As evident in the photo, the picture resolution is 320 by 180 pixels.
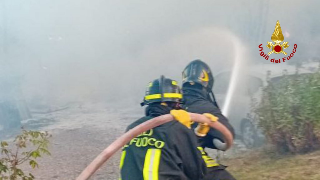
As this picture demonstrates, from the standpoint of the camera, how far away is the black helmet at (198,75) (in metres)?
3.83

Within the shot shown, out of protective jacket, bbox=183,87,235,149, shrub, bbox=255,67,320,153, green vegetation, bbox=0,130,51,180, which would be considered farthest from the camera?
shrub, bbox=255,67,320,153

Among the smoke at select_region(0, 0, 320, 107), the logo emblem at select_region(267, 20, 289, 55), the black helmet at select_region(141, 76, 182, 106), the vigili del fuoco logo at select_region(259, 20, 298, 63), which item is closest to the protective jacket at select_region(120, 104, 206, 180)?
Result: the black helmet at select_region(141, 76, 182, 106)

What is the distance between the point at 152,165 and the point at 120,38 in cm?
686

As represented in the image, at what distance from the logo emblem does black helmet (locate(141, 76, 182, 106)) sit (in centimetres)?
480

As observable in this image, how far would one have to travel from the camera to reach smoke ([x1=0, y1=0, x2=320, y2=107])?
8.24 metres

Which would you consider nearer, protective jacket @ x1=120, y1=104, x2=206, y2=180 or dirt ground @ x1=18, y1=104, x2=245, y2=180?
protective jacket @ x1=120, y1=104, x2=206, y2=180

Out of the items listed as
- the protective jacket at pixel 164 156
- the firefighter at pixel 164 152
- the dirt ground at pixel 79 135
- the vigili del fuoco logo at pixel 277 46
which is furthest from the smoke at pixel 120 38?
the protective jacket at pixel 164 156

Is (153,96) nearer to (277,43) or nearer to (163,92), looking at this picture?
(163,92)

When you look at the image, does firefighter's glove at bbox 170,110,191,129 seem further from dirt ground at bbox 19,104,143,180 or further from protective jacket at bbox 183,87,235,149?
dirt ground at bbox 19,104,143,180

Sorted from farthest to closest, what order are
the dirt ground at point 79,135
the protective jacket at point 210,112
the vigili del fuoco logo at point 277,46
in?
Answer: the vigili del fuoco logo at point 277,46 < the dirt ground at point 79,135 < the protective jacket at point 210,112

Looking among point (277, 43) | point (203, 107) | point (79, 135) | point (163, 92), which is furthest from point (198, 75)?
Answer: point (277, 43)

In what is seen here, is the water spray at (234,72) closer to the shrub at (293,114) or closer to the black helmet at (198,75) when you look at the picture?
the shrub at (293,114)

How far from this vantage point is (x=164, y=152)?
8.08 ft

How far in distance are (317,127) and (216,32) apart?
4.04 m
